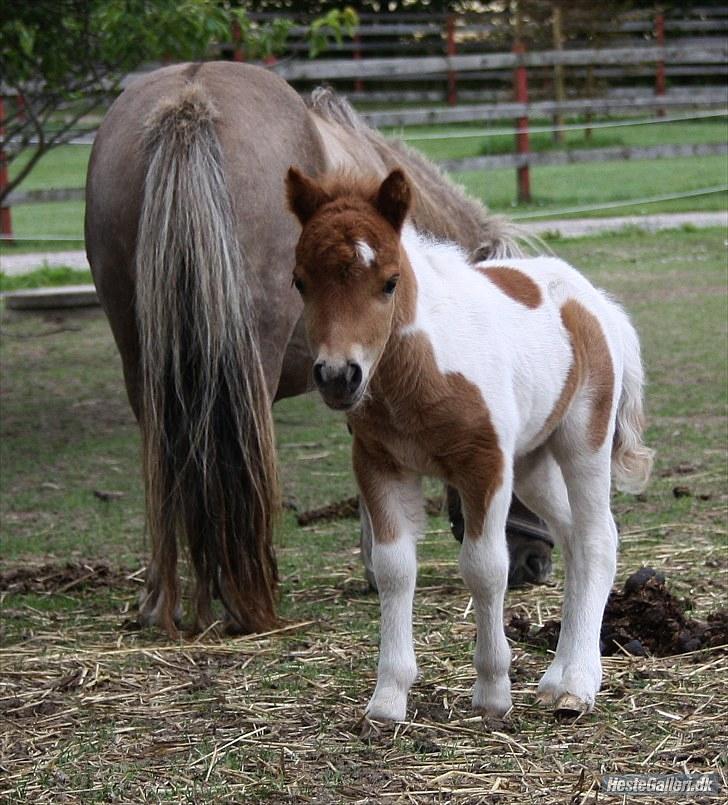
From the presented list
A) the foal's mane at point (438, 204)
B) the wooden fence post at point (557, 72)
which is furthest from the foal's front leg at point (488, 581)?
the wooden fence post at point (557, 72)

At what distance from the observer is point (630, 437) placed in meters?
3.98

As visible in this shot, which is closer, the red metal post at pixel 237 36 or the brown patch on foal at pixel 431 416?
the brown patch on foal at pixel 431 416

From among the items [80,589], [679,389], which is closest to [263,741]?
[80,589]

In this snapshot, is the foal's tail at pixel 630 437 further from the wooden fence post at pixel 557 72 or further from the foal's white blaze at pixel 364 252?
the wooden fence post at pixel 557 72

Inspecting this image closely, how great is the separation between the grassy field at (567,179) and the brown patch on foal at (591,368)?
32.4 ft

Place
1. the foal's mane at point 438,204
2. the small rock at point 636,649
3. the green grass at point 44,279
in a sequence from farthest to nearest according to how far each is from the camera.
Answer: the green grass at point 44,279, the foal's mane at point 438,204, the small rock at point 636,649

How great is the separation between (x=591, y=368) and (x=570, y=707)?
0.91 meters

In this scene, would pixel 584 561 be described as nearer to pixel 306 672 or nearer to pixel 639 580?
pixel 639 580

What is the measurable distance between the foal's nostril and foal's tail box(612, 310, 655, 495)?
132 cm

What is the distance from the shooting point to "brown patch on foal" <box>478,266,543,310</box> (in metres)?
3.62

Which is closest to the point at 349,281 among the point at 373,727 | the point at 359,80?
the point at 373,727

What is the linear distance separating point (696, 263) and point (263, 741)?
30.3 ft

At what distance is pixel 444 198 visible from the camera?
5426mm

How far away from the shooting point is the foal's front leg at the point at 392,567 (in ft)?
11.0
